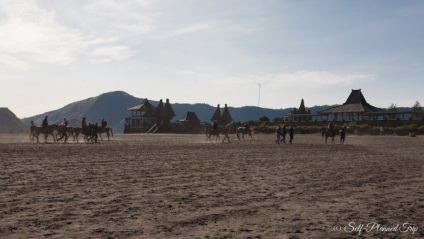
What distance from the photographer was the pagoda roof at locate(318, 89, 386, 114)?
67.4m

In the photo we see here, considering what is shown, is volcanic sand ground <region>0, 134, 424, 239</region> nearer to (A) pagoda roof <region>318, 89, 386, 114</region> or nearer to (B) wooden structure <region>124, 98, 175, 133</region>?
(A) pagoda roof <region>318, 89, 386, 114</region>

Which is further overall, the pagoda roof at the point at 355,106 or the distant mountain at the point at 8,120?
the distant mountain at the point at 8,120

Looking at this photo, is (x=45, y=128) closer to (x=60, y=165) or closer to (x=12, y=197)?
(x=60, y=165)

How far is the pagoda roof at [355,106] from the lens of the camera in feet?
221

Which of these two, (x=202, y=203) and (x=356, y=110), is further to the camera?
(x=356, y=110)

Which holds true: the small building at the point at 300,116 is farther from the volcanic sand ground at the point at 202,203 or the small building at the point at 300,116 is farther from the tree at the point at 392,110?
the volcanic sand ground at the point at 202,203

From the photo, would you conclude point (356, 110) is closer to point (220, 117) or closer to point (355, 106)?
point (355, 106)

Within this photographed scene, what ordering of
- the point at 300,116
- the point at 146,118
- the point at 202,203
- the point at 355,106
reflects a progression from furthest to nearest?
the point at 146,118, the point at 300,116, the point at 355,106, the point at 202,203

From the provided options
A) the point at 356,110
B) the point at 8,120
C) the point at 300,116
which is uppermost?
the point at 356,110

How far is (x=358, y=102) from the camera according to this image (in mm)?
71188

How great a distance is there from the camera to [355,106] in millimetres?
69438

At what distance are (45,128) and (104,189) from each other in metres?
22.4

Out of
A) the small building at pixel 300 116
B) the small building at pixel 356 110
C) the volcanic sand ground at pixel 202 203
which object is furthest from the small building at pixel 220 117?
the volcanic sand ground at pixel 202 203

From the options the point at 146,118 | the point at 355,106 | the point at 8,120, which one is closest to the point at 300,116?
the point at 355,106
